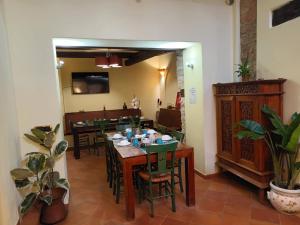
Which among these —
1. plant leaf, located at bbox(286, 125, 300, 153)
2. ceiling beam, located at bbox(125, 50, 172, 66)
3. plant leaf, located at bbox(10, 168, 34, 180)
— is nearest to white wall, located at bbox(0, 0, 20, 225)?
plant leaf, located at bbox(10, 168, 34, 180)

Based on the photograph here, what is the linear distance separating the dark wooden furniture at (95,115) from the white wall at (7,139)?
3671mm

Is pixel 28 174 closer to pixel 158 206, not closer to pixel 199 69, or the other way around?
pixel 158 206

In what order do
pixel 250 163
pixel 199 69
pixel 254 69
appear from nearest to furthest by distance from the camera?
pixel 250 163 → pixel 254 69 → pixel 199 69

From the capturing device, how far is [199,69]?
3.72 meters

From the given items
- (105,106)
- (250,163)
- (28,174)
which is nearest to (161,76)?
(105,106)

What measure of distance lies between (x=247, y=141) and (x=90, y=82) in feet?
16.6

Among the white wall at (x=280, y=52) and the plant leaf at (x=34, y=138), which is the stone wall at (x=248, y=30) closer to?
the white wall at (x=280, y=52)

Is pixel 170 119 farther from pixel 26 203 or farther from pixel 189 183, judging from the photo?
pixel 26 203

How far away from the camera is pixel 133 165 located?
2688 millimetres

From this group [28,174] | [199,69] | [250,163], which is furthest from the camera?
[199,69]

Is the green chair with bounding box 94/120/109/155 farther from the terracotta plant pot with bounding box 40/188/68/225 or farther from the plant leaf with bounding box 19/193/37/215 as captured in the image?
the plant leaf with bounding box 19/193/37/215

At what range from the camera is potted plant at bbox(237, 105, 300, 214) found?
2518 mm

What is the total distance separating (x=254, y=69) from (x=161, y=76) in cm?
418

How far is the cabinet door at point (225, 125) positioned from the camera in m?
3.41
